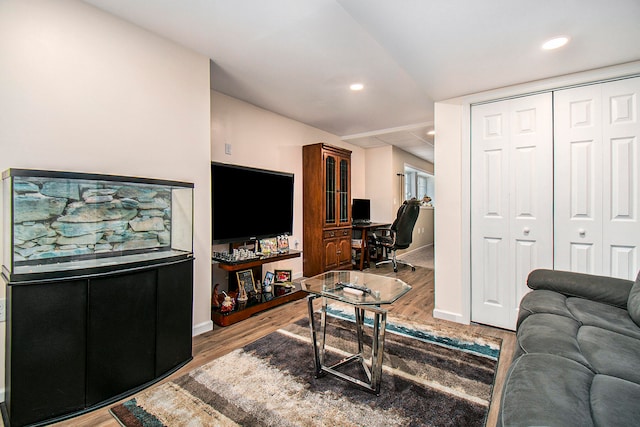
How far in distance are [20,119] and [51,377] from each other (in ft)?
4.53

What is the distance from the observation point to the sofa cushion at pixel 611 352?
1116mm

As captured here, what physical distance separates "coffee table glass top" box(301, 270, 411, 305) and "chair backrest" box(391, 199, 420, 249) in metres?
3.02

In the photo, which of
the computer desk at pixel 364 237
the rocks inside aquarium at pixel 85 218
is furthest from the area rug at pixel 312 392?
the computer desk at pixel 364 237

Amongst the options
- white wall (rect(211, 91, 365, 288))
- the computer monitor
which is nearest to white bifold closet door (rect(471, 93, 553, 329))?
white wall (rect(211, 91, 365, 288))

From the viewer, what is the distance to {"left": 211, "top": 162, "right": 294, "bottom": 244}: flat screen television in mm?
2918

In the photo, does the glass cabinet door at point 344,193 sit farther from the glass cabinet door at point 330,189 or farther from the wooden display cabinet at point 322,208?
the glass cabinet door at point 330,189

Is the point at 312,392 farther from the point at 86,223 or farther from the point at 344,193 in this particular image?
the point at 344,193

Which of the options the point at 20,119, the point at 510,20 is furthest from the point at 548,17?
the point at 20,119

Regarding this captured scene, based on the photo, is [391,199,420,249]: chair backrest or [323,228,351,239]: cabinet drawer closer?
[323,228,351,239]: cabinet drawer

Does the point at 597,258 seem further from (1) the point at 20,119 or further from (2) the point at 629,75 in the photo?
(1) the point at 20,119

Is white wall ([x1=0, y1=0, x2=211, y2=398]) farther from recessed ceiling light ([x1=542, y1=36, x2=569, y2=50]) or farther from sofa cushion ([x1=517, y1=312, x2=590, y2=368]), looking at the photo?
recessed ceiling light ([x1=542, y1=36, x2=569, y2=50])

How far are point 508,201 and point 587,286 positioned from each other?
99 centimetres

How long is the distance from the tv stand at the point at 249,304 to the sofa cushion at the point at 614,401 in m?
2.28

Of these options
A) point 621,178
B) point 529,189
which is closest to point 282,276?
point 529,189
